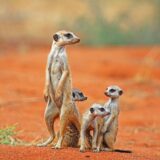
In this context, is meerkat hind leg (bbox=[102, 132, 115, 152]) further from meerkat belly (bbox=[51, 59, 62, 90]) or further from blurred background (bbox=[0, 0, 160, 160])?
meerkat belly (bbox=[51, 59, 62, 90])

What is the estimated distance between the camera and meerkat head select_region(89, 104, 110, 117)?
8.18m

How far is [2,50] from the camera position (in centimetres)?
2841

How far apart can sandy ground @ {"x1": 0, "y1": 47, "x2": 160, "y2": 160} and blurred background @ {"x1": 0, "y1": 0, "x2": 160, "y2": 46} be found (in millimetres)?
1098

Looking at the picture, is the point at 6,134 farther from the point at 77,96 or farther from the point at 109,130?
the point at 109,130

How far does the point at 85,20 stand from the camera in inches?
1206

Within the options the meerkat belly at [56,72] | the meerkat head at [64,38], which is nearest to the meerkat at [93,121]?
the meerkat belly at [56,72]

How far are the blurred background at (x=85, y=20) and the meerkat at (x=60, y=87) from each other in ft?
67.7

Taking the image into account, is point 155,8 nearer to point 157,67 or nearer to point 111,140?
point 157,67

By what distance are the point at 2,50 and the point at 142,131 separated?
16.3 meters

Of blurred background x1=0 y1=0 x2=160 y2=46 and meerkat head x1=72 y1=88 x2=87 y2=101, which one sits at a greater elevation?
blurred background x1=0 y1=0 x2=160 y2=46

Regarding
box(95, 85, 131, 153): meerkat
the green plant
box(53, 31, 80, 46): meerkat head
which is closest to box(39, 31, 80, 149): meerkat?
box(53, 31, 80, 46): meerkat head

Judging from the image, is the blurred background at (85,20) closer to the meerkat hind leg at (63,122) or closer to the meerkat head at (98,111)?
the meerkat head at (98,111)

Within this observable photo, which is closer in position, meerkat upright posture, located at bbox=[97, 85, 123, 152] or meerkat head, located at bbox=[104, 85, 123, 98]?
meerkat upright posture, located at bbox=[97, 85, 123, 152]

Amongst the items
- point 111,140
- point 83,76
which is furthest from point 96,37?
point 111,140
